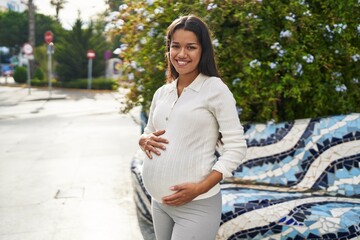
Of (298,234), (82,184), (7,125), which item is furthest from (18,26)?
(298,234)

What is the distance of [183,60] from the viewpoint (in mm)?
1982

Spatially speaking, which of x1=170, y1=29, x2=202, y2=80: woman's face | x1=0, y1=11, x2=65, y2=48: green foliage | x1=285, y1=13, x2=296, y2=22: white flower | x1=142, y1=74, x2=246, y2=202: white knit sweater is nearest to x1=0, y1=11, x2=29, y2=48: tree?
x1=0, y1=11, x2=65, y2=48: green foliage

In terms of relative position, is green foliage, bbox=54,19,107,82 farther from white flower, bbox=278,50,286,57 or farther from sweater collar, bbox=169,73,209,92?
sweater collar, bbox=169,73,209,92

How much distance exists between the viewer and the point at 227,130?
6.16 feet

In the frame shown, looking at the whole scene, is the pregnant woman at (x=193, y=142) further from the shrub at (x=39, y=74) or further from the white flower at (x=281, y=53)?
the shrub at (x=39, y=74)

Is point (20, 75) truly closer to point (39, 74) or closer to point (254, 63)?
point (39, 74)

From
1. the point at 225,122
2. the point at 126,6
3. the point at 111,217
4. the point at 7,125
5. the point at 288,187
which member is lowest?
the point at 7,125

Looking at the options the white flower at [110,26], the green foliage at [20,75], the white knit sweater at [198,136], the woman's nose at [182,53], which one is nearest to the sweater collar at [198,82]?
the white knit sweater at [198,136]

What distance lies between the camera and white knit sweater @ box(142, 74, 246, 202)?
188 centimetres

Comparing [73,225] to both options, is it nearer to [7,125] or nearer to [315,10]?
[315,10]

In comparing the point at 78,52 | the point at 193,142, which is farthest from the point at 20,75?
the point at 193,142

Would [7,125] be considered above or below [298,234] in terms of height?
below

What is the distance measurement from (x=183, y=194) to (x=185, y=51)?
678 mm

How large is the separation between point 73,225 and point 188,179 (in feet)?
8.96
